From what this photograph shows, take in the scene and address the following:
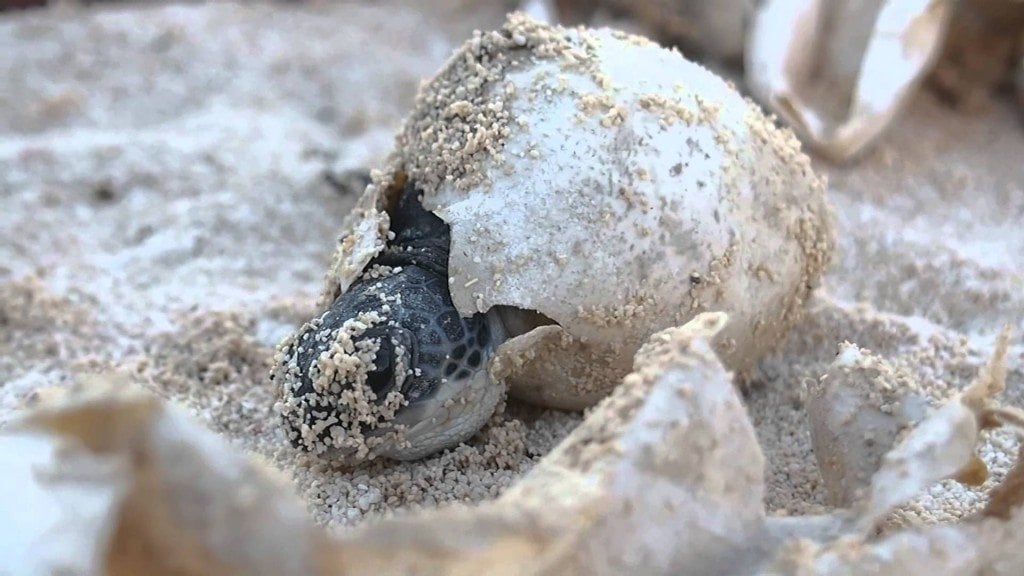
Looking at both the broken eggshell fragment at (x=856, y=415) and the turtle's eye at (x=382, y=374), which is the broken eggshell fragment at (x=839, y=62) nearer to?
the broken eggshell fragment at (x=856, y=415)

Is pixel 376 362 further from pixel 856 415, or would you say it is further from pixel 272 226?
pixel 272 226

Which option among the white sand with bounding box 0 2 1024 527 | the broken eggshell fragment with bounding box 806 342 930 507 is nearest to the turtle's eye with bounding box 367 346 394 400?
the white sand with bounding box 0 2 1024 527

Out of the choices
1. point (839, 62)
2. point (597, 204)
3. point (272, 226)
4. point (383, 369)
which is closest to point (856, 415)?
point (597, 204)

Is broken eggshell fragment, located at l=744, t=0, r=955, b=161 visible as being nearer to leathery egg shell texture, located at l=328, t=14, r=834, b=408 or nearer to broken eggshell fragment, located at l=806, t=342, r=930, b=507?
Answer: leathery egg shell texture, located at l=328, t=14, r=834, b=408

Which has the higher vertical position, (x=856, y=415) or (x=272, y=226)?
(x=856, y=415)

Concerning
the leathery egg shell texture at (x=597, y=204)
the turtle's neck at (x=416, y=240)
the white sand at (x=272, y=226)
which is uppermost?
the leathery egg shell texture at (x=597, y=204)

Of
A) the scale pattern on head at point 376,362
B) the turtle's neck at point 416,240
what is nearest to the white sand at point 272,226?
the scale pattern on head at point 376,362

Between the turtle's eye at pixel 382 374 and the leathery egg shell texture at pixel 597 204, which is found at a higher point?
the leathery egg shell texture at pixel 597 204
